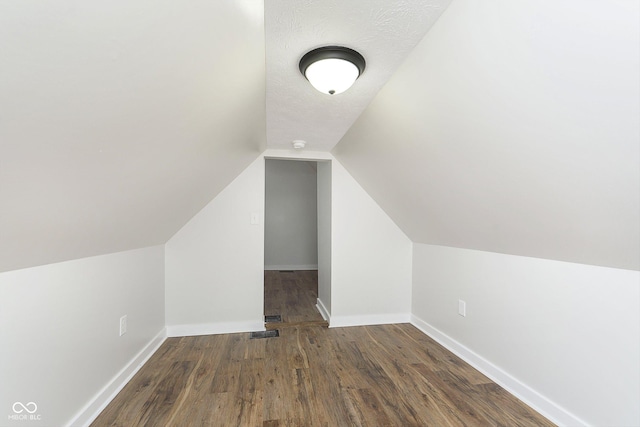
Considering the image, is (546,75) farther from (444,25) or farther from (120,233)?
(120,233)

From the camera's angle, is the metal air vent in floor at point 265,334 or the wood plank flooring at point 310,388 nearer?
→ the wood plank flooring at point 310,388

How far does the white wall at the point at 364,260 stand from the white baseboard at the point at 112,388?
5.49ft

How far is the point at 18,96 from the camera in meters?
0.72

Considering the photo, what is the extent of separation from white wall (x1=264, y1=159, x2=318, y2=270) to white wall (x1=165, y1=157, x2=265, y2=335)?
3278mm

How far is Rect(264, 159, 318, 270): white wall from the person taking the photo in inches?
245

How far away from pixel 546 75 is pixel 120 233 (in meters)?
2.22

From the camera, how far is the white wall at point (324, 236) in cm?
321

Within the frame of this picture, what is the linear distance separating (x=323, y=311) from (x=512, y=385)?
6.35ft

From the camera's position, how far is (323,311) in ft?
11.3

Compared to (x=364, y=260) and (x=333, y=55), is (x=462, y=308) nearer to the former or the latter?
(x=364, y=260)

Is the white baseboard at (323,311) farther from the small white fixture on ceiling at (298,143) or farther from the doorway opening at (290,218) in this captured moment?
the doorway opening at (290,218)

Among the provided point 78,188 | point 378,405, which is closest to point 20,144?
point 78,188

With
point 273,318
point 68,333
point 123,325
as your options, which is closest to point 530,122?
point 68,333

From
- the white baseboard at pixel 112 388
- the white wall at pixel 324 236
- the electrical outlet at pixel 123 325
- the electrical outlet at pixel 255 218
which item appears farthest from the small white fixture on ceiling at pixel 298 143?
the white baseboard at pixel 112 388
